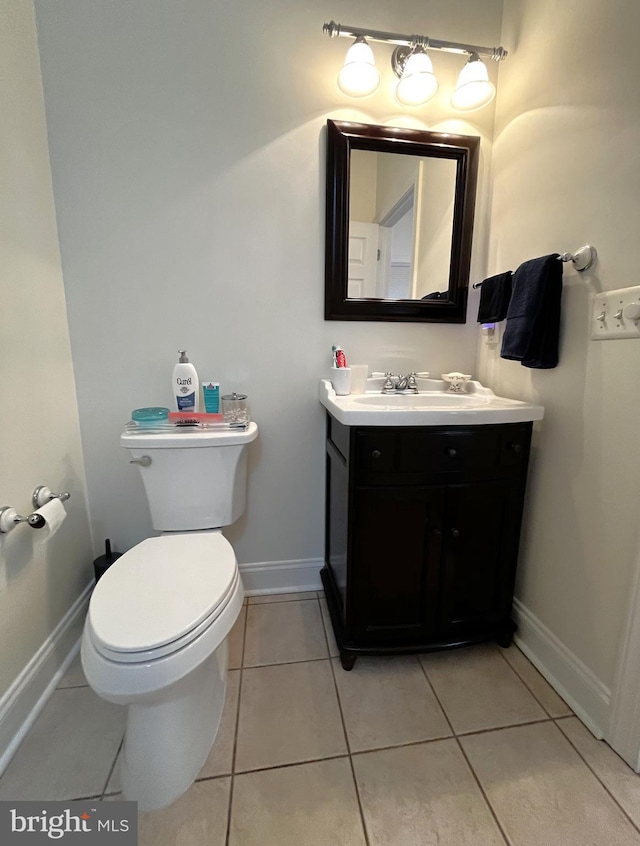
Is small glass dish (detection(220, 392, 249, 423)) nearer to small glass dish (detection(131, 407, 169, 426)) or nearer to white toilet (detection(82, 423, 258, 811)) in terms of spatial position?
white toilet (detection(82, 423, 258, 811))

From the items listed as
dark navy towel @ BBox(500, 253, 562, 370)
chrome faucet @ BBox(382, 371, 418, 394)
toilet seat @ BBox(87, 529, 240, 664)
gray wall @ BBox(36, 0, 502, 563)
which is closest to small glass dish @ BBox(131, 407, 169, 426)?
gray wall @ BBox(36, 0, 502, 563)

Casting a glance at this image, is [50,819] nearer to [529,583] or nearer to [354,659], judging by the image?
[354,659]

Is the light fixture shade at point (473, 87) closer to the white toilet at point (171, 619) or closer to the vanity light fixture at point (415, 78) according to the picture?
the vanity light fixture at point (415, 78)

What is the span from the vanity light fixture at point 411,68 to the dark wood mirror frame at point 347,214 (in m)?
0.10

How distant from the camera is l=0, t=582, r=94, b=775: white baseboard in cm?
95

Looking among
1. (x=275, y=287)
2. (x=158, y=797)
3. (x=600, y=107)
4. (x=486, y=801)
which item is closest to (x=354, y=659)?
(x=486, y=801)

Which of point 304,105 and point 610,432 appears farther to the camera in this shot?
point 304,105

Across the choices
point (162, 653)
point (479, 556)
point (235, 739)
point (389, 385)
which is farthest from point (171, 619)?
point (389, 385)

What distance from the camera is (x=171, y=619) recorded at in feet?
2.63

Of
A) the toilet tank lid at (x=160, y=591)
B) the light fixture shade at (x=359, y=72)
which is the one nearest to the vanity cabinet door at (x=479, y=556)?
the toilet tank lid at (x=160, y=591)

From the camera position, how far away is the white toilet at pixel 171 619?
0.75 m

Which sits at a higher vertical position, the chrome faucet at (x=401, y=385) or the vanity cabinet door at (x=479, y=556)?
the chrome faucet at (x=401, y=385)

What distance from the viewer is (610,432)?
3.18ft

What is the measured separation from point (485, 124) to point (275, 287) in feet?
3.38
